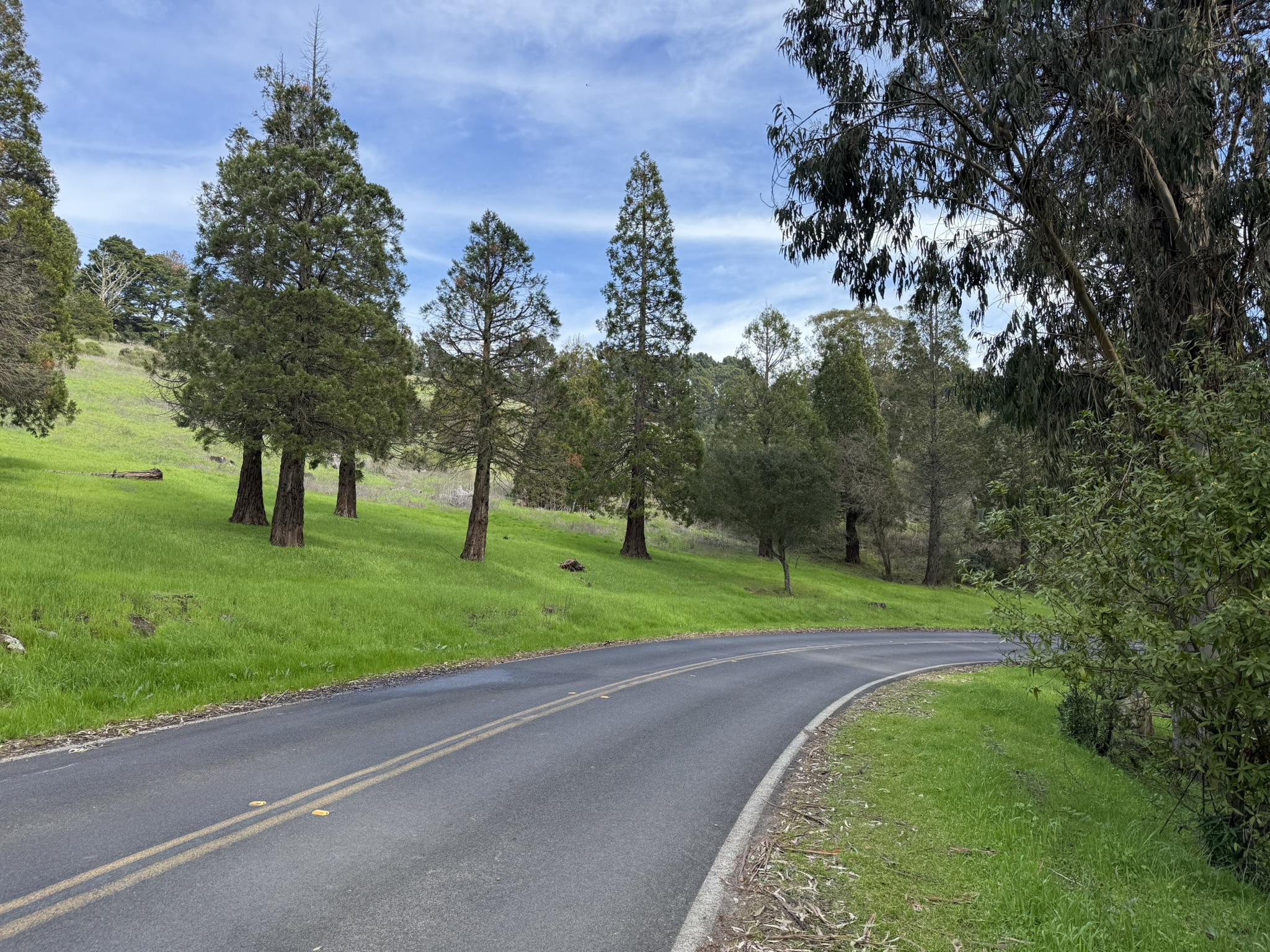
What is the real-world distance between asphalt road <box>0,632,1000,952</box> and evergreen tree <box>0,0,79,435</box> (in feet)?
56.2

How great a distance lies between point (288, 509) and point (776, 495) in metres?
20.7

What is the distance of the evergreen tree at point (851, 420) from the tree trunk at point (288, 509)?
32595 mm

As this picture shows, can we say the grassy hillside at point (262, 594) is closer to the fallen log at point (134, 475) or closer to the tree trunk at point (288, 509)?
the tree trunk at point (288, 509)

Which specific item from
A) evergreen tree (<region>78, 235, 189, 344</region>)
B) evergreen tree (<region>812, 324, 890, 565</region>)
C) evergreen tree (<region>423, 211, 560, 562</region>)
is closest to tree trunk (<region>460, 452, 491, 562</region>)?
evergreen tree (<region>423, 211, 560, 562</region>)

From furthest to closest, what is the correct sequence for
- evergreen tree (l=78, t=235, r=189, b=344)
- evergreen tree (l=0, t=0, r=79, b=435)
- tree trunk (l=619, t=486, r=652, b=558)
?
evergreen tree (l=78, t=235, r=189, b=344), tree trunk (l=619, t=486, r=652, b=558), evergreen tree (l=0, t=0, r=79, b=435)

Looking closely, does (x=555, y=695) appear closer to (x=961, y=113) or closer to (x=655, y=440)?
(x=961, y=113)

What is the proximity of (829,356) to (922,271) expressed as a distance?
38903 millimetres

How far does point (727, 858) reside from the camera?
5340mm

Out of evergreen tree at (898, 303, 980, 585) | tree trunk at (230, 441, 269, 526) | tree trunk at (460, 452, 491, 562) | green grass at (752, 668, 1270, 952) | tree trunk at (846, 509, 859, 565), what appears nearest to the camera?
green grass at (752, 668, 1270, 952)

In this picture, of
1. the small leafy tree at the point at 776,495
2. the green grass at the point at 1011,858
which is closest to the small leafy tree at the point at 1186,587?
the green grass at the point at 1011,858

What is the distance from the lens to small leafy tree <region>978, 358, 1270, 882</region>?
5191 millimetres

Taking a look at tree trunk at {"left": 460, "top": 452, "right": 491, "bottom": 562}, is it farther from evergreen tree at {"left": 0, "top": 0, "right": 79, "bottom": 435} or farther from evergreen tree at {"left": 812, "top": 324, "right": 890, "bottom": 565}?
evergreen tree at {"left": 812, "top": 324, "right": 890, "bottom": 565}

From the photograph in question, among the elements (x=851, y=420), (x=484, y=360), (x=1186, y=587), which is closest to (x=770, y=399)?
(x=851, y=420)

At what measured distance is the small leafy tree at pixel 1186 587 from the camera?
5.19m
